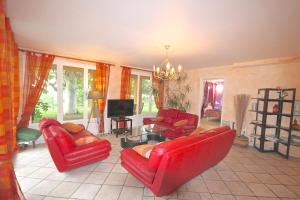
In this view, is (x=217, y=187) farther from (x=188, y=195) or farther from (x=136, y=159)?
(x=136, y=159)

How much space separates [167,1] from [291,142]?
4325mm

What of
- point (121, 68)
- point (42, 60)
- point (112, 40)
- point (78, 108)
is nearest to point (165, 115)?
point (121, 68)

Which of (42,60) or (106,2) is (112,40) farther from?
(42,60)

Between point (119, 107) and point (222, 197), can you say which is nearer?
point (222, 197)

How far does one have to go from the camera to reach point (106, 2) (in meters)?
1.75

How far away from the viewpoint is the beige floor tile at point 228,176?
2662 millimetres

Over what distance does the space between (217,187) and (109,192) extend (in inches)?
67.3

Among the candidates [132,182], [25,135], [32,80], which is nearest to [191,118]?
[132,182]

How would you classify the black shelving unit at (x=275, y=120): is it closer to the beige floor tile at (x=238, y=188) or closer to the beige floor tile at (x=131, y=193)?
the beige floor tile at (x=238, y=188)

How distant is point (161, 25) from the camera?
7.47 feet

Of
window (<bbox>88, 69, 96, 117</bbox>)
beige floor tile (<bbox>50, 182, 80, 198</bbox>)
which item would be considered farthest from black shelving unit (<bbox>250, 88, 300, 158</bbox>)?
window (<bbox>88, 69, 96, 117</bbox>)

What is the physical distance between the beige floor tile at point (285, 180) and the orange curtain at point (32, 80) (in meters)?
5.61

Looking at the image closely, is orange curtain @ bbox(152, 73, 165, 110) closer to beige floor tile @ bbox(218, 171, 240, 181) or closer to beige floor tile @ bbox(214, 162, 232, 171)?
beige floor tile @ bbox(214, 162, 232, 171)

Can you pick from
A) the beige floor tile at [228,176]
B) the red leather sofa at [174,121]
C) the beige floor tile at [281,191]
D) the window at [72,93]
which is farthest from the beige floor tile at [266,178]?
the window at [72,93]
